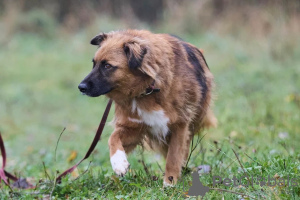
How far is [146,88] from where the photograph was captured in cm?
402

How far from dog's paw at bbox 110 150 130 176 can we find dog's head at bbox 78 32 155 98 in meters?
0.56

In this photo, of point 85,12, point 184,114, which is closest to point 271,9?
point 85,12

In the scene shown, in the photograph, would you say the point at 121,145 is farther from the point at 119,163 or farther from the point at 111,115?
the point at 111,115

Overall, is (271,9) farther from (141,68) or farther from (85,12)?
(141,68)

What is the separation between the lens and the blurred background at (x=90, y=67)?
700 cm

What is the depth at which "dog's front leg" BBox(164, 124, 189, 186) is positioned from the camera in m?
4.23

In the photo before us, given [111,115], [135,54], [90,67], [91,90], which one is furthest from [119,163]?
[90,67]

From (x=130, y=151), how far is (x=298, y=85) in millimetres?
6171

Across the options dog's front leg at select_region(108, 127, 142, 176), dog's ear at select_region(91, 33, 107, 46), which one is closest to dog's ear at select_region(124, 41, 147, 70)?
dog's ear at select_region(91, 33, 107, 46)

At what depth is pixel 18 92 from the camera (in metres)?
11.8

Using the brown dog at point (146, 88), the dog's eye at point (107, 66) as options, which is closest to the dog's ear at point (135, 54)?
the brown dog at point (146, 88)

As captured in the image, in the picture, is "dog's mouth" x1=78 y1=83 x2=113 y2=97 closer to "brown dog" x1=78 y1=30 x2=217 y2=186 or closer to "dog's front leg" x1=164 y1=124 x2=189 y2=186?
"brown dog" x1=78 y1=30 x2=217 y2=186

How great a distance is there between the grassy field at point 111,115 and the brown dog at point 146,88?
28cm

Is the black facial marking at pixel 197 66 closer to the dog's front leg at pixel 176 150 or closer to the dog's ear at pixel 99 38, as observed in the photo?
the dog's front leg at pixel 176 150
